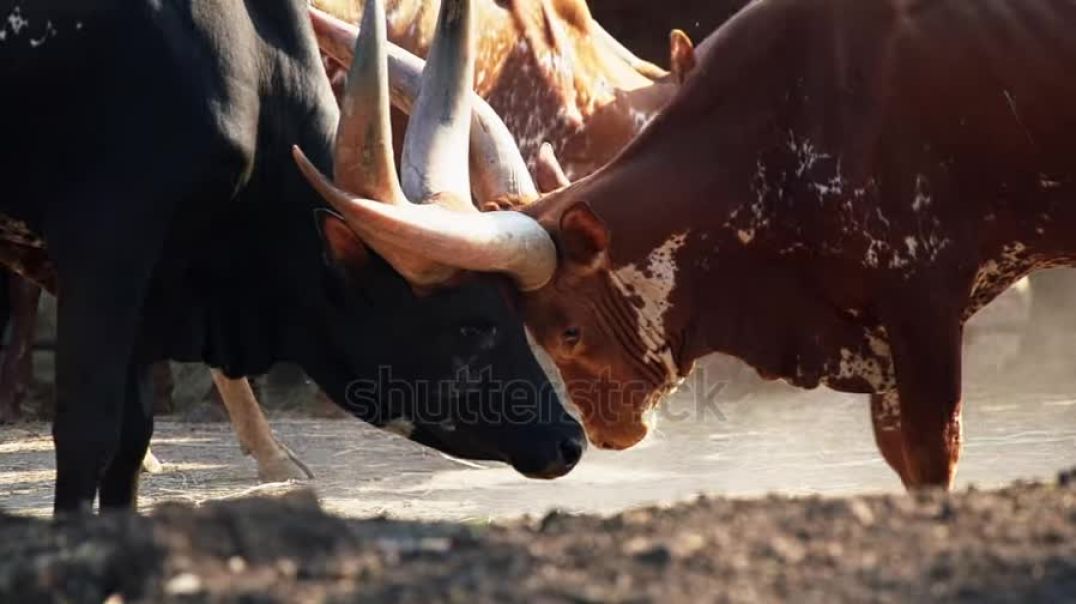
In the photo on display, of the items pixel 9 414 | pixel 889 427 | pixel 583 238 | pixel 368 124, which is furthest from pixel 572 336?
pixel 9 414

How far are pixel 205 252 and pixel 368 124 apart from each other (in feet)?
1.86

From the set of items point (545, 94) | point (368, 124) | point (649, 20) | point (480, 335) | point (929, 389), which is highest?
point (649, 20)

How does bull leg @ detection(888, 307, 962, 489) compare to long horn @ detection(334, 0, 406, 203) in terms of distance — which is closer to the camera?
long horn @ detection(334, 0, 406, 203)

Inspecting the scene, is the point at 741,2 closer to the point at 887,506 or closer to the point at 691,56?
the point at 691,56

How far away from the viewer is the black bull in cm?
493

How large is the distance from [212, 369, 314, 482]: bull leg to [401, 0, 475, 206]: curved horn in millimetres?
2415

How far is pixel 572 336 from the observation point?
589 cm

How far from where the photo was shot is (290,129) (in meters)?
5.36

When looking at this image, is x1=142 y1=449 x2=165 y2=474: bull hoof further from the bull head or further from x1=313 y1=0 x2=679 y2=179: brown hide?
the bull head

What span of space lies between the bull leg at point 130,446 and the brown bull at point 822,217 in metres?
Answer: 0.81

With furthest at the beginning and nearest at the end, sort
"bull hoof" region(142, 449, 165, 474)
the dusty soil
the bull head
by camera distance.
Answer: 1. "bull hoof" region(142, 449, 165, 474)
2. the bull head
3. the dusty soil

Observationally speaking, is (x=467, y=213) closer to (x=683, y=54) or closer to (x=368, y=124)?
(x=368, y=124)

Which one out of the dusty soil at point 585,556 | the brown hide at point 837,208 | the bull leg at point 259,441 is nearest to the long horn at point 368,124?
the brown hide at point 837,208

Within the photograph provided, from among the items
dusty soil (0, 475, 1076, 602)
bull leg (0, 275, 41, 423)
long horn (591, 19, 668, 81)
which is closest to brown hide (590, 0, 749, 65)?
long horn (591, 19, 668, 81)
